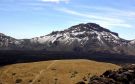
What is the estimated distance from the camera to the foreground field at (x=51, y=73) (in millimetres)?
79669

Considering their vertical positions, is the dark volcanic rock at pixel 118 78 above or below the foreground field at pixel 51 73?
above

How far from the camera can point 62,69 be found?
9238 centimetres

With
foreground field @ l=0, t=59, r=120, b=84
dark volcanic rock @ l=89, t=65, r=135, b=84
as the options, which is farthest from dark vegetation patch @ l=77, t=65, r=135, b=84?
foreground field @ l=0, t=59, r=120, b=84

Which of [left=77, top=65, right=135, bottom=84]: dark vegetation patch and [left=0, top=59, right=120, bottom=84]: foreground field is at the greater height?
[left=77, top=65, right=135, bottom=84]: dark vegetation patch

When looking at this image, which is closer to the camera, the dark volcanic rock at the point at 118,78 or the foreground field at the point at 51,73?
the dark volcanic rock at the point at 118,78

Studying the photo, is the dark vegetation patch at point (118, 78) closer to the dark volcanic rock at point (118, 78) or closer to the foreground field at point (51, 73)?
the dark volcanic rock at point (118, 78)

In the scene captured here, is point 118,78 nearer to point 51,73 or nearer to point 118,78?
point 118,78

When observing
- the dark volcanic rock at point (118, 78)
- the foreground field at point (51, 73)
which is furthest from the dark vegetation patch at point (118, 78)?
the foreground field at point (51, 73)

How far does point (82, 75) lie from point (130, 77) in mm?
36653

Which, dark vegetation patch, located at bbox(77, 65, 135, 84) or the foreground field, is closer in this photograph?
dark vegetation patch, located at bbox(77, 65, 135, 84)

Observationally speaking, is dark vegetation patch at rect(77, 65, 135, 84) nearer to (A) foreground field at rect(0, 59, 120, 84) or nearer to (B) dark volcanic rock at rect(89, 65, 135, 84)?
(B) dark volcanic rock at rect(89, 65, 135, 84)

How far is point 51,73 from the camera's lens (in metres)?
86.9

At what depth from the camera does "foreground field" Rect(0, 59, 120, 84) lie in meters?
79.7

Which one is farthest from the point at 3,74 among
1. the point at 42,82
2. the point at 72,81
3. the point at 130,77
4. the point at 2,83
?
the point at 130,77
